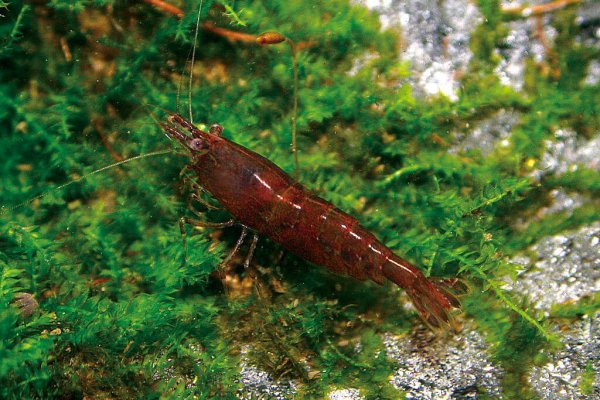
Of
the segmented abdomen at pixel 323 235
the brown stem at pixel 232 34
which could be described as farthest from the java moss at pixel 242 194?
the segmented abdomen at pixel 323 235

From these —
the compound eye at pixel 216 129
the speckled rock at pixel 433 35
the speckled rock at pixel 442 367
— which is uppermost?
the speckled rock at pixel 433 35

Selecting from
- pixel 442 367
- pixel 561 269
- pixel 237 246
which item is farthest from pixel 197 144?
pixel 561 269

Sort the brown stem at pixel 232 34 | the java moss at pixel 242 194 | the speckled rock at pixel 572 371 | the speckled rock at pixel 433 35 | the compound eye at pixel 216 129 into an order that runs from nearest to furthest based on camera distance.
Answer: the speckled rock at pixel 572 371, the java moss at pixel 242 194, the compound eye at pixel 216 129, the brown stem at pixel 232 34, the speckled rock at pixel 433 35

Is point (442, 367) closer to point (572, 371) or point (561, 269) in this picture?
point (572, 371)

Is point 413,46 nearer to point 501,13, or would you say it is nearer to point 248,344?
point 501,13

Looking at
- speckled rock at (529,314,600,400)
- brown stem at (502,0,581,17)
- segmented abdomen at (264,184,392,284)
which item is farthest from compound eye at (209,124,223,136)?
speckled rock at (529,314,600,400)

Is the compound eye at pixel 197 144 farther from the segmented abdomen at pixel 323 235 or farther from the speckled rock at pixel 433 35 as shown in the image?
the speckled rock at pixel 433 35
